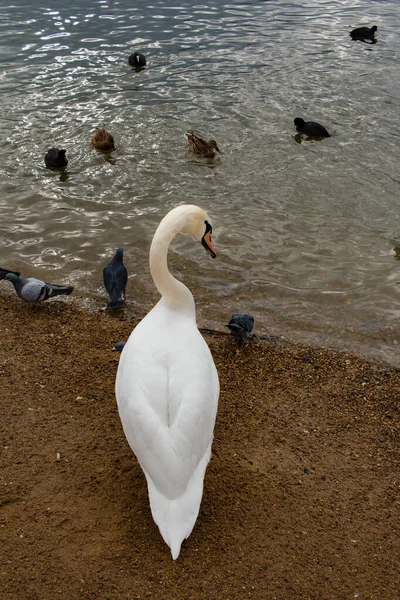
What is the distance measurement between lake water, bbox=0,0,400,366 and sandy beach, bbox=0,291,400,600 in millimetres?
1099

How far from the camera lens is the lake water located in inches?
321

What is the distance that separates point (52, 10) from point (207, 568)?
21343 mm

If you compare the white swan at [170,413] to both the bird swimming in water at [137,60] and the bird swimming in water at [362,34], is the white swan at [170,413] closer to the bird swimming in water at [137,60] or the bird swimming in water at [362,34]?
the bird swimming in water at [137,60]

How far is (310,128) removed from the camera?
12359mm

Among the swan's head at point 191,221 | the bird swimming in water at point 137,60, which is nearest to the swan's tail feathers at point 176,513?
the swan's head at point 191,221

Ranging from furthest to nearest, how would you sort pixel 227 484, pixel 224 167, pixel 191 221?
pixel 224 167 < pixel 191 221 < pixel 227 484

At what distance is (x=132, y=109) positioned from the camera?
13719 mm

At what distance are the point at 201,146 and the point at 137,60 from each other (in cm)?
586

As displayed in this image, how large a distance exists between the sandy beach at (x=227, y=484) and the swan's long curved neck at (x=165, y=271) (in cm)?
120

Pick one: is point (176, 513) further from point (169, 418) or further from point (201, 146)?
point (201, 146)

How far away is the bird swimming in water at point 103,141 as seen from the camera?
11.7 m

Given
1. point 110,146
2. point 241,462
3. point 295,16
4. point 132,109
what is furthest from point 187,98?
point 241,462

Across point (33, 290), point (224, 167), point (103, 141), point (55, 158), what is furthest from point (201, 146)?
point (33, 290)

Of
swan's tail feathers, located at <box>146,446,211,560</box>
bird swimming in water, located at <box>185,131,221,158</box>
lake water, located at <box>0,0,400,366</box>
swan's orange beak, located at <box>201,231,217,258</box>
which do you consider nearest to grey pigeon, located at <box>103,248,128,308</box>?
lake water, located at <box>0,0,400,366</box>
